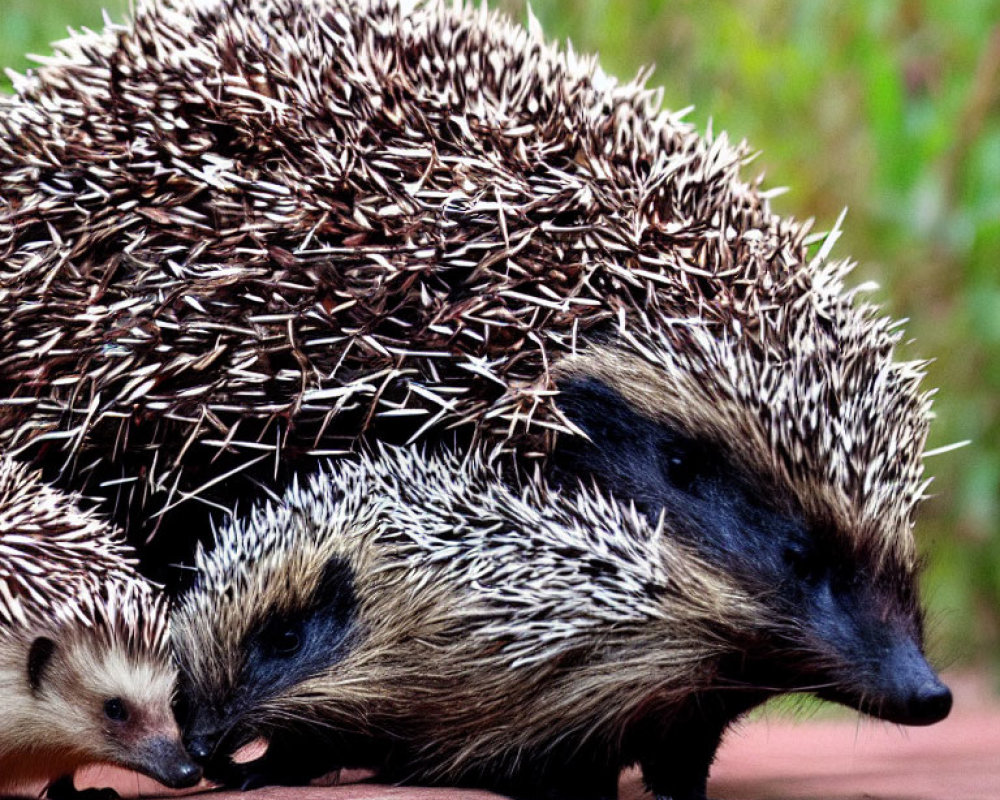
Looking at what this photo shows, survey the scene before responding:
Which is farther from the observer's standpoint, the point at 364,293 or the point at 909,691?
the point at 364,293

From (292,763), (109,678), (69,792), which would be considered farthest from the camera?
(69,792)

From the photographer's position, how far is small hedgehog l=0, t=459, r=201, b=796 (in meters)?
3.43

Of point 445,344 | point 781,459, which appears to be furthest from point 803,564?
point 445,344

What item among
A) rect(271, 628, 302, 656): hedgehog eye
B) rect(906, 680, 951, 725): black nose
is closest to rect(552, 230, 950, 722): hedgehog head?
rect(906, 680, 951, 725): black nose

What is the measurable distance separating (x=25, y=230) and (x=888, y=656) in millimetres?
2298

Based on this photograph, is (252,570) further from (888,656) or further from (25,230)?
(888,656)

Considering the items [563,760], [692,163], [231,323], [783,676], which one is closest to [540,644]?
[563,760]

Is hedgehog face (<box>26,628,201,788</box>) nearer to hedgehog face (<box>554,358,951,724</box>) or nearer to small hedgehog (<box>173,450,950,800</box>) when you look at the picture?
small hedgehog (<box>173,450,950,800</box>)

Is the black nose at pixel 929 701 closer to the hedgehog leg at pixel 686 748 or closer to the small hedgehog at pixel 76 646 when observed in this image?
the hedgehog leg at pixel 686 748

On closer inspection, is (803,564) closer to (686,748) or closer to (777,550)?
(777,550)

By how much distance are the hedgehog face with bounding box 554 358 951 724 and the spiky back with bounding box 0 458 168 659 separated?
3.46 feet

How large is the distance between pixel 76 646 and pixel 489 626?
0.97 meters

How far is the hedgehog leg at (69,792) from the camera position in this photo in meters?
3.82

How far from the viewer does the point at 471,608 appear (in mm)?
3457
